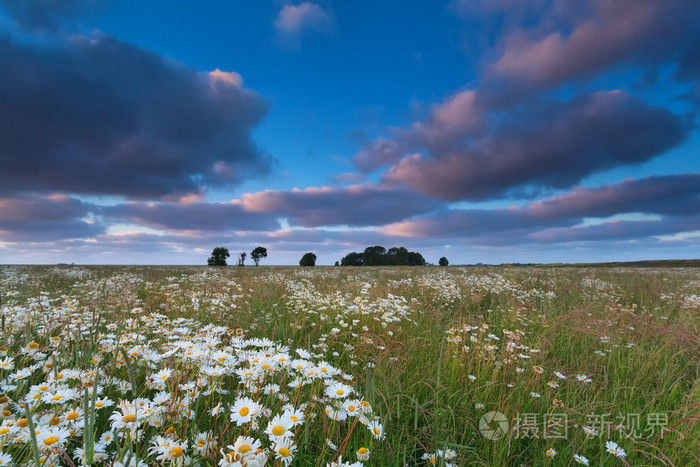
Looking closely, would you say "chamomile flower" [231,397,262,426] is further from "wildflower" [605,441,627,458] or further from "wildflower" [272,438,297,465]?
"wildflower" [605,441,627,458]

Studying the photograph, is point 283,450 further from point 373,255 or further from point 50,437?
point 373,255

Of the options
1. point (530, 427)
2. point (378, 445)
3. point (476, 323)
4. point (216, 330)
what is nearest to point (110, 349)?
point (216, 330)

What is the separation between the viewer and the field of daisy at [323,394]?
6.21 ft

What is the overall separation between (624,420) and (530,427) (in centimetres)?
146

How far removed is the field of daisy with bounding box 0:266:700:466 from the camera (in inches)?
74.5

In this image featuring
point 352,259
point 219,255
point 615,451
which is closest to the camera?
point 615,451
